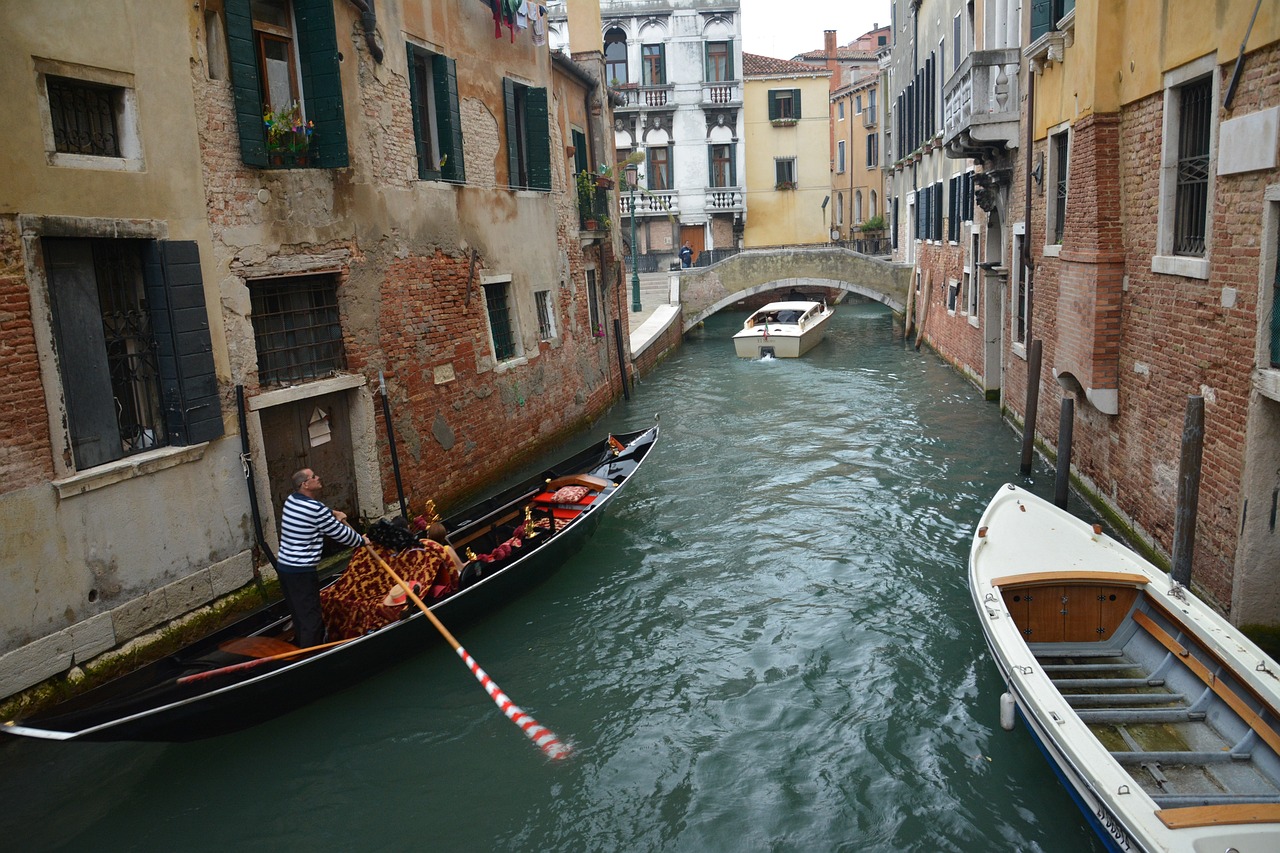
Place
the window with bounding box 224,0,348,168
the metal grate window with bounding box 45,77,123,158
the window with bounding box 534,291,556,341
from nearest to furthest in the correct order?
the metal grate window with bounding box 45,77,123,158
the window with bounding box 224,0,348,168
the window with bounding box 534,291,556,341

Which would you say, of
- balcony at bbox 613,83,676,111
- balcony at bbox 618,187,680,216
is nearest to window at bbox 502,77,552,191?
balcony at bbox 618,187,680,216

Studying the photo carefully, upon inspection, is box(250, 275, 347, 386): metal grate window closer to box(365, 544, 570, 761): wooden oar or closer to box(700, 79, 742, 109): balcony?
box(365, 544, 570, 761): wooden oar

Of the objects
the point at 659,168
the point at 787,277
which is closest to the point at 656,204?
the point at 659,168

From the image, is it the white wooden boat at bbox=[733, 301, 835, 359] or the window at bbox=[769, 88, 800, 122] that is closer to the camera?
the white wooden boat at bbox=[733, 301, 835, 359]

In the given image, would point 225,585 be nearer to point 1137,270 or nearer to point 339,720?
point 339,720

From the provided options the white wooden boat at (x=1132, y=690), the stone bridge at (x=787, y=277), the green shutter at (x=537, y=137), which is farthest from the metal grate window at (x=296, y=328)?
the stone bridge at (x=787, y=277)

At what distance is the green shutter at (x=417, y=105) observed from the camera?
8.02 meters

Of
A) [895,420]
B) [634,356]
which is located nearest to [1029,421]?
[895,420]

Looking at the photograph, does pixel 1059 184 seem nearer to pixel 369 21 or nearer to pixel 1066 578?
pixel 1066 578

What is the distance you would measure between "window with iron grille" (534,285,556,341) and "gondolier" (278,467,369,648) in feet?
18.7

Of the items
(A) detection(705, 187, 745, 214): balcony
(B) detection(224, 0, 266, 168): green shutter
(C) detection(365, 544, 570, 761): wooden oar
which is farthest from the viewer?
(A) detection(705, 187, 745, 214): balcony

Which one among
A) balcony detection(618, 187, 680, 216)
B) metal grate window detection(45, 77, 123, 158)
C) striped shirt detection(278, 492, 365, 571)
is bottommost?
striped shirt detection(278, 492, 365, 571)

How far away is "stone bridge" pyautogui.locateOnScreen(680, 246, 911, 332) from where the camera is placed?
20.8 metres

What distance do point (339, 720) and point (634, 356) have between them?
1096 centimetres
